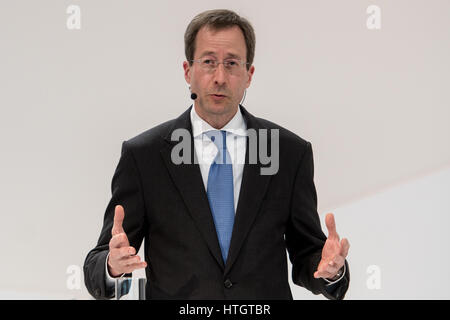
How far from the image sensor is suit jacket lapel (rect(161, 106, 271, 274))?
188cm

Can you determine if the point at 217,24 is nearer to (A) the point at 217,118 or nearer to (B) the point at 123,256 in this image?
(A) the point at 217,118

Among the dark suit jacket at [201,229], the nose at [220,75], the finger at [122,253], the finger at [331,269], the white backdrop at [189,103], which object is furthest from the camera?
the white backdrop at [189,103]

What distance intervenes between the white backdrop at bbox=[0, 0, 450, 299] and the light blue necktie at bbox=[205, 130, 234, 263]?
97cm

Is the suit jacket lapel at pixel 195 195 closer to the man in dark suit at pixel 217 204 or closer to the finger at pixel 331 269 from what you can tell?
the man in dark suit at pixel 217 204

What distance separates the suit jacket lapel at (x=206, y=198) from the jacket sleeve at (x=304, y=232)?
0.13 metres

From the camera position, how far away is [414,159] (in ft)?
9.76

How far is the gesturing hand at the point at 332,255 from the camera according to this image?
5.64 ft

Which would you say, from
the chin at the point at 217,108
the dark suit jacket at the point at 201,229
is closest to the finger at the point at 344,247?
the dark suit jacket at the point at 201,229

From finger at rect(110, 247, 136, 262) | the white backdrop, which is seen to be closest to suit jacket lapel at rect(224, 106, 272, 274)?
finger at rect(110, 247, 136, 262)

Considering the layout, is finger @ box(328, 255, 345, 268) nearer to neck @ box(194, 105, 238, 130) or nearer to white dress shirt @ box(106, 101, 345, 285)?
white dress shirt @ box(106, 101, 345, 285)

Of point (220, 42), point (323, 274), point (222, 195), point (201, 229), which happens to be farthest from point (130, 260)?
point (220, 42)
